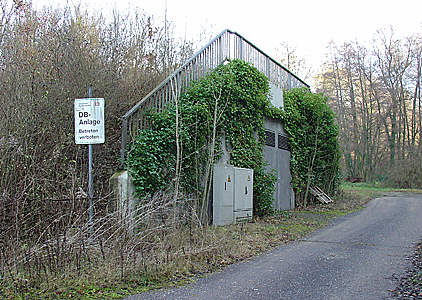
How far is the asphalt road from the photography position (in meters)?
4.97

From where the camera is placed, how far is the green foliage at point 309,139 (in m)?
16.0

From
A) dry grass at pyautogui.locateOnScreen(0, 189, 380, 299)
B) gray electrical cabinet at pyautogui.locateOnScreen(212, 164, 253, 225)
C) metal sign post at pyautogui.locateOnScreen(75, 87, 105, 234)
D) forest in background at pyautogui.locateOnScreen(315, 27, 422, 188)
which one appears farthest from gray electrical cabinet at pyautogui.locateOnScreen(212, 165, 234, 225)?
forest in background at pyautogui.locateOnScreen(315, 27, 422, 188)

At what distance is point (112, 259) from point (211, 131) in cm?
573

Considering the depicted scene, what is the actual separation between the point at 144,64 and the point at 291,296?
8607 millimetres

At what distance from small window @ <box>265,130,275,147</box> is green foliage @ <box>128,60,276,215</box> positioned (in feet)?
2.18

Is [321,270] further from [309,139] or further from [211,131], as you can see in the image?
[309,139]

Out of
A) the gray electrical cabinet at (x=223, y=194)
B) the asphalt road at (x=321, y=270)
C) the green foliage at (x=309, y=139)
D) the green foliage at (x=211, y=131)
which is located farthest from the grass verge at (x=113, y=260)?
the green foliage at (x=309, y=139)

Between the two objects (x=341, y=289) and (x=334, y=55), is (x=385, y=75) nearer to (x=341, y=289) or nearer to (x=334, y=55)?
(x=334, y=55)

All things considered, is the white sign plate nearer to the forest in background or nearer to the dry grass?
the dry grass

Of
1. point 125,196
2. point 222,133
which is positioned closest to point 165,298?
point 125,196

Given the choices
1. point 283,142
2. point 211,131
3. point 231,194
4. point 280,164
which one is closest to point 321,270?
point 231,194

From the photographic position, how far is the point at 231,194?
10.8 metres

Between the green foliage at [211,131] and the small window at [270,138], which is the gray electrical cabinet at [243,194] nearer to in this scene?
the green foliage at [211,131]

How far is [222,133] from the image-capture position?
37.2 ft
